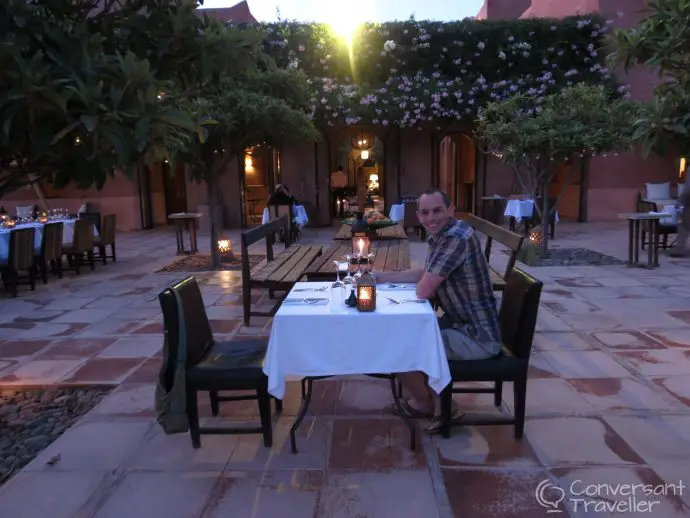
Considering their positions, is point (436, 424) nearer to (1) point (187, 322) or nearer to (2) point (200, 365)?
(2) point (200, 365)

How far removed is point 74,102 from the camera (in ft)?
7.56

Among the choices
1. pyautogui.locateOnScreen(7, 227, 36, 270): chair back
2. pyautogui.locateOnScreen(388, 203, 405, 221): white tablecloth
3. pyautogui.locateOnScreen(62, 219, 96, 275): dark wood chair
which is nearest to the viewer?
pyautogui.locateOnScreen(7, 227, 36, 270): chair back

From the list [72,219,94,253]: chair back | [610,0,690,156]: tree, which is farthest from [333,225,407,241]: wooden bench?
[72,219,94,253]: chair back

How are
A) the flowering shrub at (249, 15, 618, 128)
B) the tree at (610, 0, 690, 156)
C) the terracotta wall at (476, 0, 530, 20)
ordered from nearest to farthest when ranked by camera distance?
the tree at (610, 0, 690, 156)
the flowering shrub at (249, 15, 618, 128)
the terracotta wall at (476, 0, 530, 20)

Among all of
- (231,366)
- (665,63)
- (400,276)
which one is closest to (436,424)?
(400,276)

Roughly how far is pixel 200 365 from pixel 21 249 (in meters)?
5.81

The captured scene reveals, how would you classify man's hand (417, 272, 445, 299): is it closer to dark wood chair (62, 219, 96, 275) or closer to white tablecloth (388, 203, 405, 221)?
dark wood chair (62, 219, 96, 275)

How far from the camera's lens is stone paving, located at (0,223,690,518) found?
2.67 m

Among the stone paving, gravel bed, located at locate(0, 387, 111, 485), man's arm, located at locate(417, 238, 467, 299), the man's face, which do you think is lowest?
gravel bed, located at locate(0, 387, 111, 485)

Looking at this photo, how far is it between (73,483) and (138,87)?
6.84 ft

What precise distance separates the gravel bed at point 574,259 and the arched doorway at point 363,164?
6556 mm

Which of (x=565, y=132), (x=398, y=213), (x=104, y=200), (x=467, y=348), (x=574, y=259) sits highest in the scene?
(x=565, y=132)

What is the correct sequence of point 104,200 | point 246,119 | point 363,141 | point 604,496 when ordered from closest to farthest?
point 604,496 < point 246,119 < point 104,200 < point 363,141

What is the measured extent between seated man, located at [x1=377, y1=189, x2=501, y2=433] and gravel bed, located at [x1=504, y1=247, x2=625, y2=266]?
619cm
